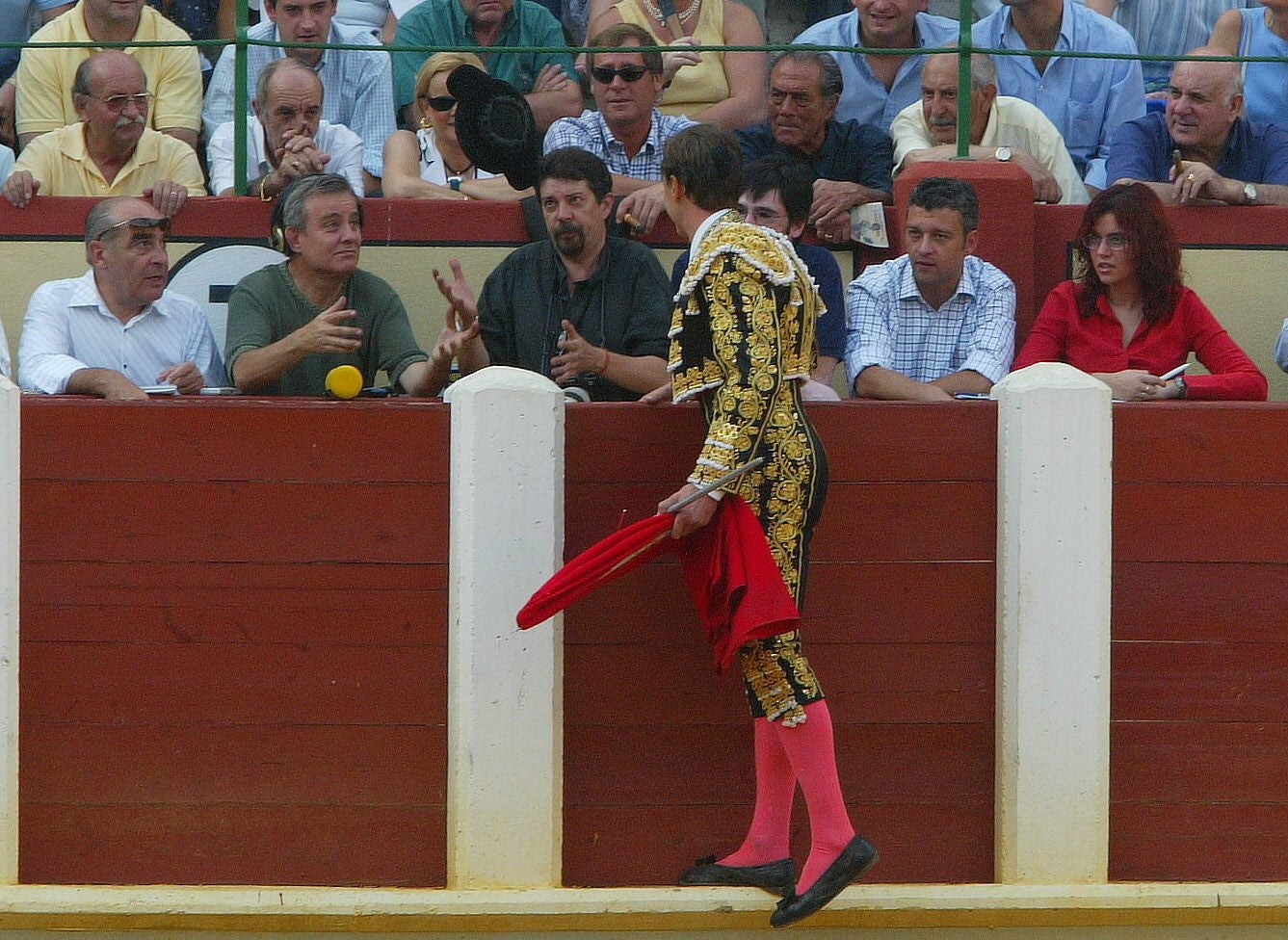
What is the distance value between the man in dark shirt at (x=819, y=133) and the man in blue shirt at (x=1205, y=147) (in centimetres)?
73

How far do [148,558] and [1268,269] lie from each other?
332cm

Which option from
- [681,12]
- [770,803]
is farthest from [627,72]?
[770,803]

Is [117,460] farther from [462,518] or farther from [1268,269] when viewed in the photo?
[1268,269]

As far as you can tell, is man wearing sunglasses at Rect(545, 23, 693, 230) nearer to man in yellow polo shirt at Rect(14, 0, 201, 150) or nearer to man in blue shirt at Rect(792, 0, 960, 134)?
man in blue shirt at Rect(792, 0, 960, 134)

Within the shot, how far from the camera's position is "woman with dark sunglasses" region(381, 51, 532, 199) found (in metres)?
5.98

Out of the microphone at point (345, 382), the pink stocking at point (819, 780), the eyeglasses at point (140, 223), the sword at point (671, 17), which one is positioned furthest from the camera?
the sword at point (671, 17)

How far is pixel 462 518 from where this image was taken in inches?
171

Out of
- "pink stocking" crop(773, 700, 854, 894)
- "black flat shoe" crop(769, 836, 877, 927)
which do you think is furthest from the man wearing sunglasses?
"black flat shoe" crop(769, 836, 877, 927)

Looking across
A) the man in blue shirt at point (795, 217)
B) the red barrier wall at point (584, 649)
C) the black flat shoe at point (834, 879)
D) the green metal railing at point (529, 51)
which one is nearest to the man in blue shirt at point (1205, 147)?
the green metal railing at point (529, 51)

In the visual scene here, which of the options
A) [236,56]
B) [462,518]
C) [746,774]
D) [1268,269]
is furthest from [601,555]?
[1268,269]

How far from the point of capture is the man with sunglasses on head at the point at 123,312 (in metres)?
5.23

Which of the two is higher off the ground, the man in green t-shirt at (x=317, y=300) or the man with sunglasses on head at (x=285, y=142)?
the man with sunglasses on head at (x=285, y=142)

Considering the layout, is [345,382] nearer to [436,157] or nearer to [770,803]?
[770,803]

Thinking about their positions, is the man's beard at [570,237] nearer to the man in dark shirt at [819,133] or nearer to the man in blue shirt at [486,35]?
the man in dark shirt at [819,133]
